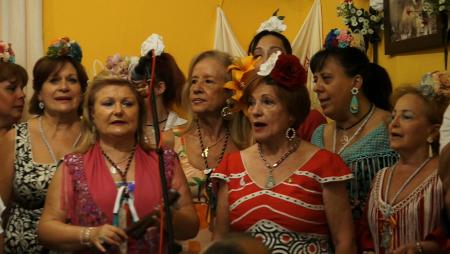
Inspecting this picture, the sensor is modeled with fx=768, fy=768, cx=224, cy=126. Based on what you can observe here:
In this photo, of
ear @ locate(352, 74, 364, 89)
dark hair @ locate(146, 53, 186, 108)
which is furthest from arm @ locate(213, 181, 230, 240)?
dark hair @ locate(146, 53, 186, 108)

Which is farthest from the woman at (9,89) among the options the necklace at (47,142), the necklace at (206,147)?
the necklace at (206,147)

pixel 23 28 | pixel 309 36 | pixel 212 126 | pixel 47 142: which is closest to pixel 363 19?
pixel 309 36

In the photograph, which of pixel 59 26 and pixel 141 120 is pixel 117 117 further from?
pixel 59 26

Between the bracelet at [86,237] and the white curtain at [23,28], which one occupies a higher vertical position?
the white curtain at [23,28]

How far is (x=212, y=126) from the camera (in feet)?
10.6

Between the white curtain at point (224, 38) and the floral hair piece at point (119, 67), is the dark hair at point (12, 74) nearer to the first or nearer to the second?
the floral hair piece at point (119, 67)

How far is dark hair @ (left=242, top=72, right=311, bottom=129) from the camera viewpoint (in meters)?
2.65

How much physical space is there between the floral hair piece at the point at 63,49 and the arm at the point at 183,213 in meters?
1.00

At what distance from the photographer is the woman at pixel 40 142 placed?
3039mm

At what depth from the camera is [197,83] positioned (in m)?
3.23

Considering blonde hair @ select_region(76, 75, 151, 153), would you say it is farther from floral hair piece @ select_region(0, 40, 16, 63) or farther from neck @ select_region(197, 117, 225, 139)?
floral hair piece @ select_region(0, 40, 16, 63)

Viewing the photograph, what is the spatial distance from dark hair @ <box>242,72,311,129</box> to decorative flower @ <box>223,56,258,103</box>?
5.1 inches

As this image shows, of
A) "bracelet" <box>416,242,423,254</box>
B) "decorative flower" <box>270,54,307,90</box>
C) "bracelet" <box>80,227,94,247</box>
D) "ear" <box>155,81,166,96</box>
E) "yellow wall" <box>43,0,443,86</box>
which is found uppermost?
"yellow wall" <box>43,0,443,86</box>

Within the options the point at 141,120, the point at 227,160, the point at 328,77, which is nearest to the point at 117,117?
the point at 141,120
